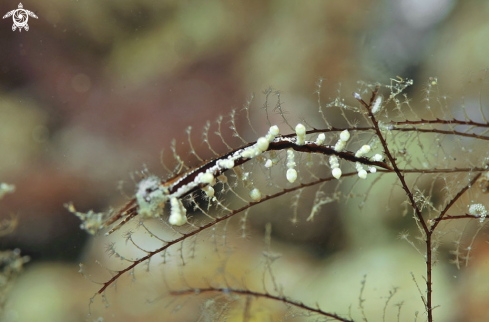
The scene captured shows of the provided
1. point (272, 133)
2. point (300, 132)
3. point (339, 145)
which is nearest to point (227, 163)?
point (272, 133)

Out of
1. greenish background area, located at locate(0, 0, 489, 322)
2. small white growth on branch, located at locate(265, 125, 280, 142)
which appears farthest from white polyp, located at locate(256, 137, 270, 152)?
greenish background area, located at locate(0, 0, 489, 322)

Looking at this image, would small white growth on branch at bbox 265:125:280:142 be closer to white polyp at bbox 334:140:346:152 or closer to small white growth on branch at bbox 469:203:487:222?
white polyp at bbox 334:140:346:152

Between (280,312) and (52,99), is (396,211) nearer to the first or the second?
(280,312)

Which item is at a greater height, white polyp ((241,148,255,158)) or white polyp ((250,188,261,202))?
white polyp ((241,148,255,158))

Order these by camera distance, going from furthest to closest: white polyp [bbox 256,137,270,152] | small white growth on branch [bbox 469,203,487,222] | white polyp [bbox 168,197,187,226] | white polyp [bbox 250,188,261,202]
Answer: small white growth on branch [bbox 469,203,487,222]
white polyp [bbox 250,188,261,202]
white polyp [bbox 256,137,270,152]
white polyp [bbox 168,197,187,226]

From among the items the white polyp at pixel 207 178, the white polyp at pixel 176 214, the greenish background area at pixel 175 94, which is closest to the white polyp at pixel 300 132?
the white polyp at pixel 207 178

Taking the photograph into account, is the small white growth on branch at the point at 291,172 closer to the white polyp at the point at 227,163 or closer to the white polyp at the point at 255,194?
the white polyp at the point at 255,194

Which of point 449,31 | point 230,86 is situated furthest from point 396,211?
point 230,86

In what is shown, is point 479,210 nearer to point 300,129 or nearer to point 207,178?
point 300,129
